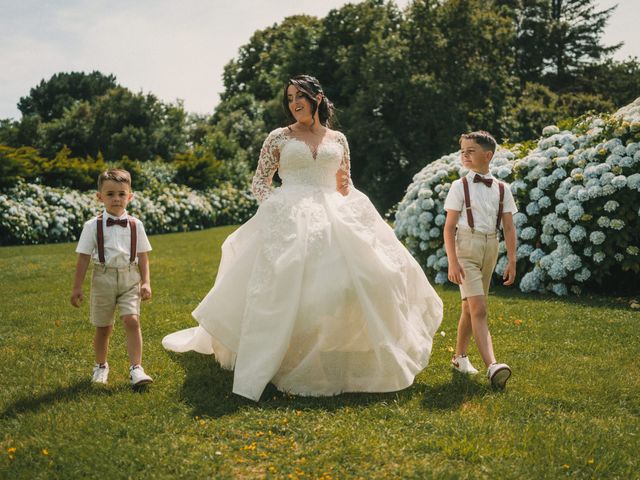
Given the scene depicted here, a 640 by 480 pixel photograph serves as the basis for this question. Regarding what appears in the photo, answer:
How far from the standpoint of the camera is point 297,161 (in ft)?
15.9

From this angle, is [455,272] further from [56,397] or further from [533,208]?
[533,208]

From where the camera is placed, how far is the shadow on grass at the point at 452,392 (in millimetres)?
4031

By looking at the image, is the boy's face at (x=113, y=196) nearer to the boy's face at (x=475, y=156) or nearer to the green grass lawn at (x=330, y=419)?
the green grass lawn at (x=330, y=419)

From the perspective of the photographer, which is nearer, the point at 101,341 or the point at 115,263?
the point at 115,263

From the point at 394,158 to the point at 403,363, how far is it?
24461 mm

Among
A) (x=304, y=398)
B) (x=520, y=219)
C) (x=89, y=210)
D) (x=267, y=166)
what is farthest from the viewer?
(x=89, y=210)

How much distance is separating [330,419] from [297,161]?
6.91 ft

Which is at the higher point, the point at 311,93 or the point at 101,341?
the point at 311,93

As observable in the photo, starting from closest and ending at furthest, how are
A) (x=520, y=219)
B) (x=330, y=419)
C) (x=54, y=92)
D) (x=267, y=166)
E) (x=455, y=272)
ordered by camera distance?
1. (x=330, y=419)
2. (x=455, y=272)
3. (x=267, y=166)
4. (x=520, y=219)
5. (x=54, y=92)

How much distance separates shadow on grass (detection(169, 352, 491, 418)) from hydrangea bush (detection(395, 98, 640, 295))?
3613 millimetres

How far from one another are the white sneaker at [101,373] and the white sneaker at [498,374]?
2906mm

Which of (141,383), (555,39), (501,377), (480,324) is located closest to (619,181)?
(480,324)

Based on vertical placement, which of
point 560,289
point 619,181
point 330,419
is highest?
point 619,181

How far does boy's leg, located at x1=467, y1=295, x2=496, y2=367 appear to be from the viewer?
4.39 m
